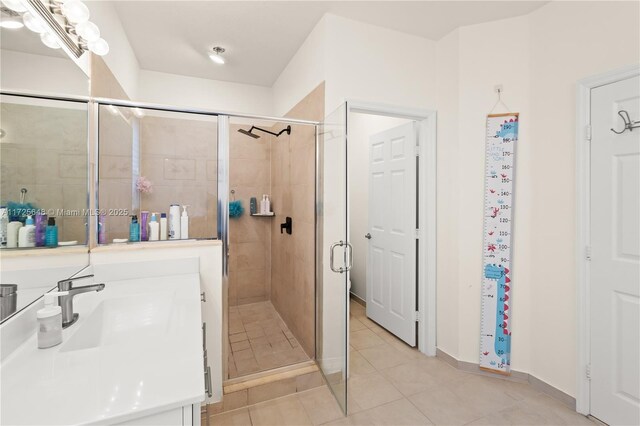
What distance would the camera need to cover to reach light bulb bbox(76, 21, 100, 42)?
53.8 inches

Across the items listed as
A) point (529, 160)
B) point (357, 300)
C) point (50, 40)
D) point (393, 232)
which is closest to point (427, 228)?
point (393, 232)

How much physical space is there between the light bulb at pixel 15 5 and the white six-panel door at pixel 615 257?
273cm

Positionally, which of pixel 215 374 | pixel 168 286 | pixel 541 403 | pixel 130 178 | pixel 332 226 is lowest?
pixel 541 403

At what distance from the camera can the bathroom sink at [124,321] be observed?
3.60ft

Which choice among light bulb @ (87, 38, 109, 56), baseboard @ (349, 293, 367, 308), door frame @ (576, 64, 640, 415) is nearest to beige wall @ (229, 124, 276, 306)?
baseboard @ (349, 293, 367, 308)

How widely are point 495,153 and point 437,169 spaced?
1.49 ft

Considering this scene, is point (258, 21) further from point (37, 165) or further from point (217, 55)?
point (37, 165)

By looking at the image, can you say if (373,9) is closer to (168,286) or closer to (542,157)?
(542,157)

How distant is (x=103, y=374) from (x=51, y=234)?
773mm

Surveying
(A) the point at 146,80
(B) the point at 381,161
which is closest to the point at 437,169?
(B) the point at 381,161

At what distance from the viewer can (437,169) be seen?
2557 mm

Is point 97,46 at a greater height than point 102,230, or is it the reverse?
point 97,46

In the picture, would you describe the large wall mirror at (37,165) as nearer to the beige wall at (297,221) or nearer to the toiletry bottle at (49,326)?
the toiletry bottle at (49,326)

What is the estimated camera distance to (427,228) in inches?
102
